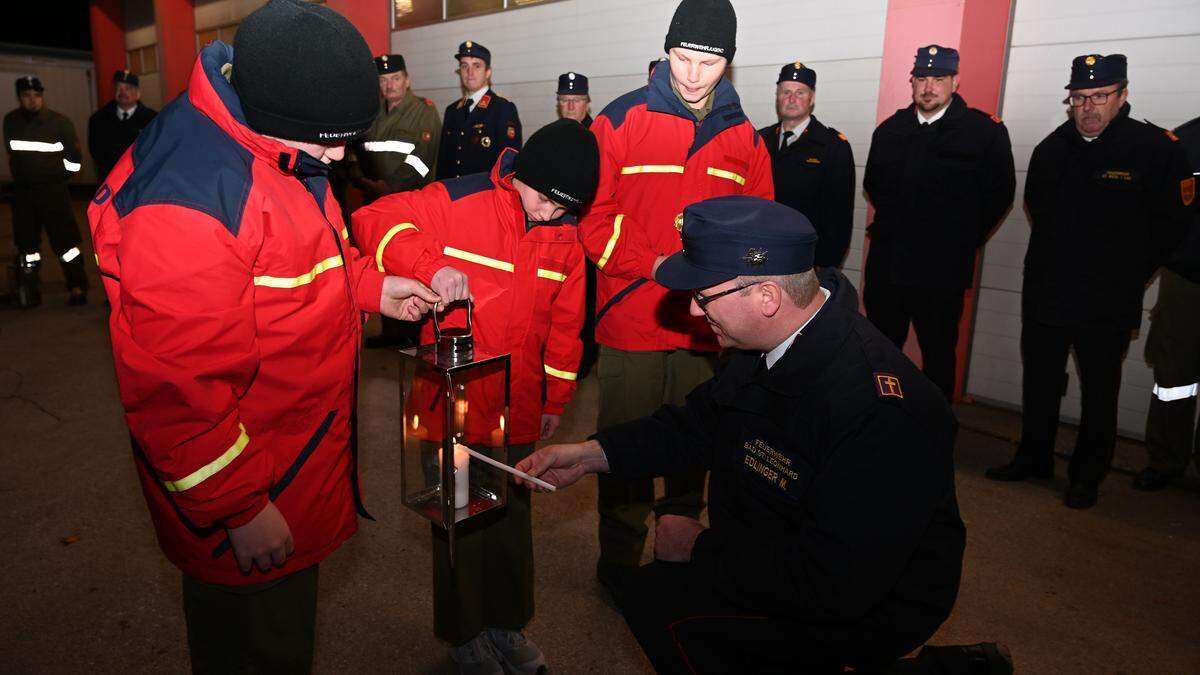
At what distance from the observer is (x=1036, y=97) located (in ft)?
17.4

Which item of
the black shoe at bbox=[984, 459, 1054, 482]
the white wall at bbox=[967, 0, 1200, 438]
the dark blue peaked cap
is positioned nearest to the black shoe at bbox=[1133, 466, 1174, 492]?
the black shoe at bbox=[984, 459, 1054, 482]

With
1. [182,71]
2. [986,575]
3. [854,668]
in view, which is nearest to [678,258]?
[854,668]

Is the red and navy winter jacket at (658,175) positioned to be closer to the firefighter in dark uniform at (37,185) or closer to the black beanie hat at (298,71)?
the black beanie hat at (298,71)

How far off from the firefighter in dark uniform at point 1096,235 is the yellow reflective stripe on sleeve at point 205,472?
13.8 feet

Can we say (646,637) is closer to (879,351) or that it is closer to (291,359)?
(879,351)

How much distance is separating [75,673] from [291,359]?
1.94 meters

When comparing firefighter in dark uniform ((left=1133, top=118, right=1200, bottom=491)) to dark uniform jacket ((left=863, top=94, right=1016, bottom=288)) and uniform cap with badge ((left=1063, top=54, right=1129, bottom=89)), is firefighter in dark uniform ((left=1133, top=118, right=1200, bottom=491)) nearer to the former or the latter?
uniform cap with badge ((left=1063, top=54, right=1129, bottom=89))

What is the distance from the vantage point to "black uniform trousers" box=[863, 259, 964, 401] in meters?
4.93

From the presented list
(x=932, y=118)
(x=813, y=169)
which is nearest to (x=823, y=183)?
(x=813, y=169)


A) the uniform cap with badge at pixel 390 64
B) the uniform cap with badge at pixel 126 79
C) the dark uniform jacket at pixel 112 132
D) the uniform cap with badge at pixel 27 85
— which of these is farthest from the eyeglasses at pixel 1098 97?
the uniform cap with badge at pixel 27 85

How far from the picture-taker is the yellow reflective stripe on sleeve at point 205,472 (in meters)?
1.56

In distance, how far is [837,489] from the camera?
1750 mm

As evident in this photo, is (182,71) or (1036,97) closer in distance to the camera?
(1036,97)

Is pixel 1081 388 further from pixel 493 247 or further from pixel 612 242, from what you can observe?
pixel 493 247
